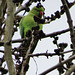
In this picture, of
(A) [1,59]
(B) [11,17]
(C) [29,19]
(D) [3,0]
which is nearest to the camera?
(B) [11,17]

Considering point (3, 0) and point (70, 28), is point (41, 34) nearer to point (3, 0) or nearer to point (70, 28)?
point (70, 28)

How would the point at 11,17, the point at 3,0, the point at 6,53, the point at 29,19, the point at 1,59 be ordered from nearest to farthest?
the point at 6,53
the point at 11,17
the point at 3,0
the point at 1,59
the point at 29,19

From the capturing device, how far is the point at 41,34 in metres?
1.80

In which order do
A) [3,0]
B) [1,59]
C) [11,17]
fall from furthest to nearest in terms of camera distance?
[1,59]
[3,0]
[11,17]

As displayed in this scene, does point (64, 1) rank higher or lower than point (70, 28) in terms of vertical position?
higher

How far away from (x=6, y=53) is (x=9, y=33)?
0.18 metres

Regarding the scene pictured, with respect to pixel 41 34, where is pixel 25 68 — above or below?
below

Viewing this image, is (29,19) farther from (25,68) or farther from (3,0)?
(25,68)

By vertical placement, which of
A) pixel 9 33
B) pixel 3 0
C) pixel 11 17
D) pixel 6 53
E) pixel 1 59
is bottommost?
pixel 1 59

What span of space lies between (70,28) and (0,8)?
81 cm

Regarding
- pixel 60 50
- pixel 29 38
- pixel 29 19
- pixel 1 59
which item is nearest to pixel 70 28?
pixel 60 50

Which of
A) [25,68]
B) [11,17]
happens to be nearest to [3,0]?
[11,17]

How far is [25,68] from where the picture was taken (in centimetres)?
162

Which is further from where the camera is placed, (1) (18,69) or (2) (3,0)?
(2) (3,0)
